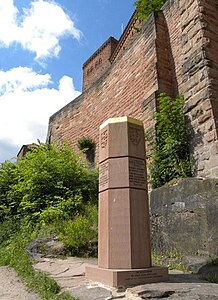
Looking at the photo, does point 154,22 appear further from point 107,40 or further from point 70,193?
point 107,40

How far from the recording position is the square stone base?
3160mm

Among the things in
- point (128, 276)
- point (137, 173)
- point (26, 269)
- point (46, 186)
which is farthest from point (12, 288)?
point (46, 186)

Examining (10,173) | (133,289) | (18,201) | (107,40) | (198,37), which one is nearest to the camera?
(133,289)

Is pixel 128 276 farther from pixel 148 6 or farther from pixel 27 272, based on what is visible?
pixel 148 6

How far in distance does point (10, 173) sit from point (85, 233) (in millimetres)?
5364

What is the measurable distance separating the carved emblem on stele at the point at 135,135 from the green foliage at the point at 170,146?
2302mm

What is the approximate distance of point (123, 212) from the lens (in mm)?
3592

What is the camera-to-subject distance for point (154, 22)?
8.49 m

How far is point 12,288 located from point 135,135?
8.23ft

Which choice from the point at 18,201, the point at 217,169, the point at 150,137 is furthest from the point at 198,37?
the point at 18,201

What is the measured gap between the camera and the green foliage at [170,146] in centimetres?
616

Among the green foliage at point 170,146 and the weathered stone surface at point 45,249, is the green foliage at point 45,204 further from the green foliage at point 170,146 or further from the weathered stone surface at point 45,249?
the green foliage at point 170,146

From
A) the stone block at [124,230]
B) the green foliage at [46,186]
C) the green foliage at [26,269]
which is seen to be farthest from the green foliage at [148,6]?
the stone block at [124,230]

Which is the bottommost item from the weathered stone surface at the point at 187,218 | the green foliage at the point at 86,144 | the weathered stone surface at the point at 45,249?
the weathered stone surface at the point at 45,249
